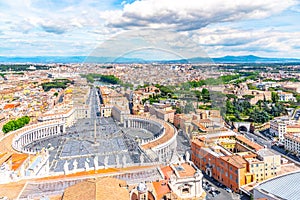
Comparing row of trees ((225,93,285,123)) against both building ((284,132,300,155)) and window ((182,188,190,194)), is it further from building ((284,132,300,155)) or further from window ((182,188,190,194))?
window ((182,188,190,194))

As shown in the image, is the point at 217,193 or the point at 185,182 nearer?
the point at 185,182

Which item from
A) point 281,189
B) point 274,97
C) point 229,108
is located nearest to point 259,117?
point 229,108

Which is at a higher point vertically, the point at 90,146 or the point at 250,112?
the point at 250,112

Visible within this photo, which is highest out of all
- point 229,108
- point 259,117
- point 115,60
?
point 115,60

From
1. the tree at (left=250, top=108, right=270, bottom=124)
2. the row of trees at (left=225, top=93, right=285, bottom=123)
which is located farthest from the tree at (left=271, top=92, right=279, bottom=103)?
the tree at (left=250, top=108, right=270, bottom=124)

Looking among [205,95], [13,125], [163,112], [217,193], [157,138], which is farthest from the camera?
[163,112]

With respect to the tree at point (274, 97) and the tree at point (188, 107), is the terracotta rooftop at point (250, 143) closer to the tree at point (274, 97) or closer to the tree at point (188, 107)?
the tree at point (188, 107)

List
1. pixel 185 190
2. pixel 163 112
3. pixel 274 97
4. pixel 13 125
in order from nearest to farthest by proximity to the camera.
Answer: pixel 185 190, pixel 13 125, pixel 163 112, pixel 274 97

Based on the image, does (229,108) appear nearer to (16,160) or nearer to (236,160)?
(236,160)

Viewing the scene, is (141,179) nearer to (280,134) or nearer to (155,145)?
(155,145)
